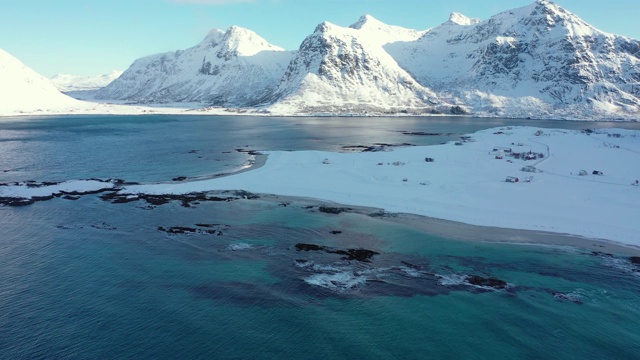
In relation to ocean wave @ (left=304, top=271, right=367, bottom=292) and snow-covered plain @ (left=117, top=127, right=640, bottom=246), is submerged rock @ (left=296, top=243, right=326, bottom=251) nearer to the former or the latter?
ocean wave @ (left=304, top=271, right=367, bottom=292)

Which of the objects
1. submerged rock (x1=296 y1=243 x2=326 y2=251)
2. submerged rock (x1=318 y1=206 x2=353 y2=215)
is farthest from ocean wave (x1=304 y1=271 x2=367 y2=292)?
submerged rock (x1=318 y1=206 x2=353 y2=215)

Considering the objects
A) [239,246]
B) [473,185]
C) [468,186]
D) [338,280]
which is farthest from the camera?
→ [473,185]

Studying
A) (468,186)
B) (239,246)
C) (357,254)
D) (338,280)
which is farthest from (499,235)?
(239,246)

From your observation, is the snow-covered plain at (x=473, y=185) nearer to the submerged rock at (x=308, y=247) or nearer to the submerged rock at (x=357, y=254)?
the submerged rock at (x=357, y=254)

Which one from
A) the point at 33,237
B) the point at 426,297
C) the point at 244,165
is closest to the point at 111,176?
the point at 244,165

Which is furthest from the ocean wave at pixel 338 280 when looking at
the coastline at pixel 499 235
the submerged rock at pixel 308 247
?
the coastline at pixel 499 235

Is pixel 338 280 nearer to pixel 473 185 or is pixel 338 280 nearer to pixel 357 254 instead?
pixel 357 254
